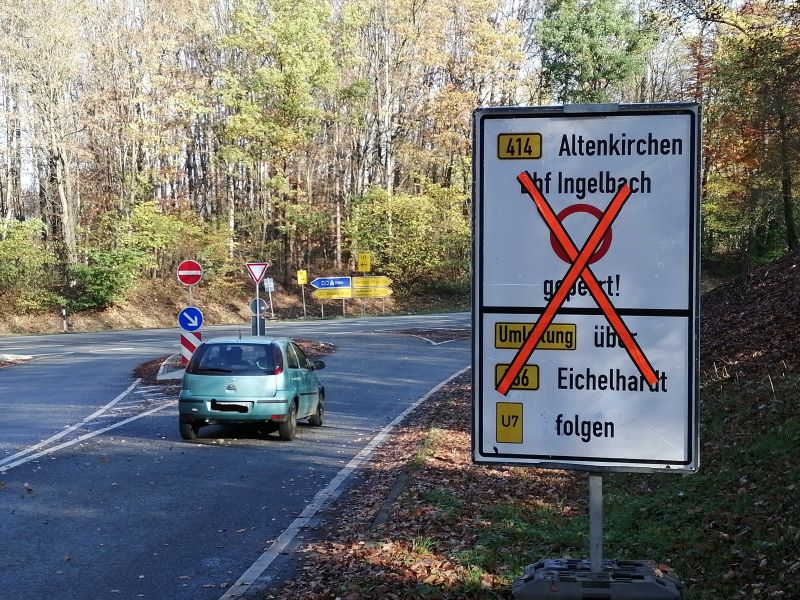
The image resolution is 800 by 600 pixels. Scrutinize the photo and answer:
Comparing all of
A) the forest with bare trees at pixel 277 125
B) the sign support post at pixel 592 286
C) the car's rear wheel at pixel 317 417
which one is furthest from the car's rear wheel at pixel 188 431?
the forest with bare trees at pixel 277 125

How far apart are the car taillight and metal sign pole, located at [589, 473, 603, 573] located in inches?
419

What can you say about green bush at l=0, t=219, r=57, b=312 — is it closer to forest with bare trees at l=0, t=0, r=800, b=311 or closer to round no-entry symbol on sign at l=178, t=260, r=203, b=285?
forest with bare trees at l=0, t=0, r=800, b=311

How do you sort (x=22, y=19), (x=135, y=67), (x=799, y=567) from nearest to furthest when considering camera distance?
(x=799, y=567)
(x=22, y=19)
(x=135, y=67)

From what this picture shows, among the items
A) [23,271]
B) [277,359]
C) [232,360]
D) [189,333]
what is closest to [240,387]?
[232,360]

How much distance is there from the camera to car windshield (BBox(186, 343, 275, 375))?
13961mm

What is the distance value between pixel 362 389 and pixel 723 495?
1371 cm

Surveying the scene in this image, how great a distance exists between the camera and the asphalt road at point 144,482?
23.3 feet

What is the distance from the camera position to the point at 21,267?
150ft

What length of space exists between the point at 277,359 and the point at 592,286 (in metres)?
11.0

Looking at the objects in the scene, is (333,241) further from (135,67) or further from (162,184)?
(135,67)

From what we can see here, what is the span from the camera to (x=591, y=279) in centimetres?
363

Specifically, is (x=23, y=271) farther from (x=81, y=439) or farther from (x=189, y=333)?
(x=81, y=439)

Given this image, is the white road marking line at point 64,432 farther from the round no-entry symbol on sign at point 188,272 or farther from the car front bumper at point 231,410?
the round no-entry symbol on sign at point 188,272

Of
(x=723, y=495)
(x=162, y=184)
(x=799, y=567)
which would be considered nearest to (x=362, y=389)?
(x=723, y=495)
